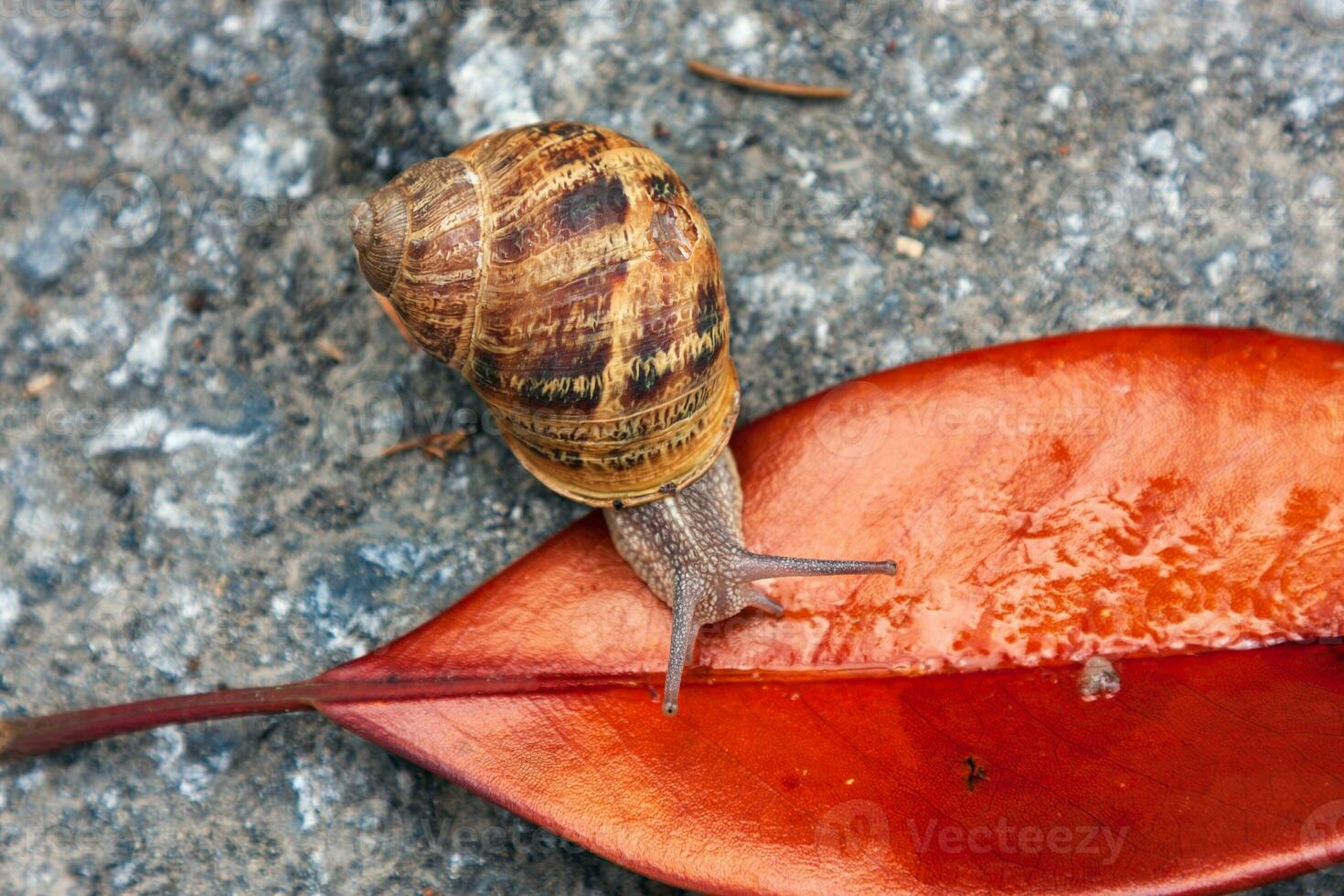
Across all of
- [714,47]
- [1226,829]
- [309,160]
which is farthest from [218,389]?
[1226,829]

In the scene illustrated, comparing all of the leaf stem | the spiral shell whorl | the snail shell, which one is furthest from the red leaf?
the spiral shell whorl

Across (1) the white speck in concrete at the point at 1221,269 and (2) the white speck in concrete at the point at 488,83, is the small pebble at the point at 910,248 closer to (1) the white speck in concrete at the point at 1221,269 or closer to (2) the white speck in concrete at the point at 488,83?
(1) the white speck in concrete at the point at 1221,269

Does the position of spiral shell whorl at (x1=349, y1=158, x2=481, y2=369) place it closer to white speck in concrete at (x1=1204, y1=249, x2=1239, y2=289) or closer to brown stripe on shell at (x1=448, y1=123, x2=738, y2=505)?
brown stripe on shell at (x1=448, y1=123, x2=738, y2=505)

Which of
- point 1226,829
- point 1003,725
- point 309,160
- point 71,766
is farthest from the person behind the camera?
point 309,160

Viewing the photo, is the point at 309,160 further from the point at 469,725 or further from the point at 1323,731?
the point at 1323,731

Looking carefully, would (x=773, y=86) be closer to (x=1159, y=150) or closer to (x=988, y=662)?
(x=1159, y=150)

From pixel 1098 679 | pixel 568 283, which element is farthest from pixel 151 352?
pixel 1098 679
